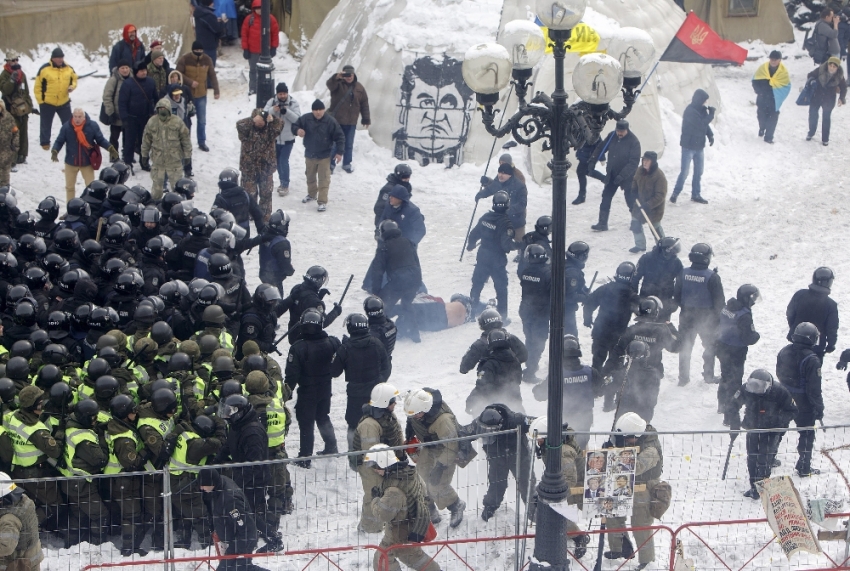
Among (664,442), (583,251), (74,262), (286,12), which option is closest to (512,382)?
(664,442)

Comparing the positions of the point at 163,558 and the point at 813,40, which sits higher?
the point at 813,40

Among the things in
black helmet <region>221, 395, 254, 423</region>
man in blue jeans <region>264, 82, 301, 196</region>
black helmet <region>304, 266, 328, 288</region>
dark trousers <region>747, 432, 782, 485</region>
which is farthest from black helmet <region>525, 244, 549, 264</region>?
man in blue jeans <region>264, 82, 301, 196</region>

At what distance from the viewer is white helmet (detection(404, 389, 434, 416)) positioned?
10344 mm

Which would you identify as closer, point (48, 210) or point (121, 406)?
point (121, 406)

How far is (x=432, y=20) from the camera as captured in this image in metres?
19.9

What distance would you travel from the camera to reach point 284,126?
59.0ft

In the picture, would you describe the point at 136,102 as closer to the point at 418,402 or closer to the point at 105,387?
the point at 105,387

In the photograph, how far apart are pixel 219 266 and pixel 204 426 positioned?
3.10 metres

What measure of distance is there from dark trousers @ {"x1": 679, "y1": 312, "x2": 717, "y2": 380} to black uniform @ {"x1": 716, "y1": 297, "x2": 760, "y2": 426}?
0.47 m

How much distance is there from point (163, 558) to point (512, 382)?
367 cm

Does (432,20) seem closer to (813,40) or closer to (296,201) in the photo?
(296,201)

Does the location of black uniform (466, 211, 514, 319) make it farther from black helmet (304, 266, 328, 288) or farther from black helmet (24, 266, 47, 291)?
black helmet (24, 266, 47, 291)

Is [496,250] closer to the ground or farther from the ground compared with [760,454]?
farther from the ground

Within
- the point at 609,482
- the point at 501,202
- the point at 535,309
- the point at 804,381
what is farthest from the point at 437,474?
the point at 501,202
